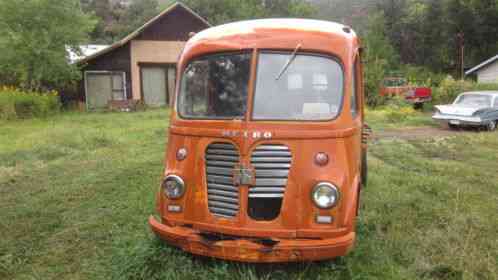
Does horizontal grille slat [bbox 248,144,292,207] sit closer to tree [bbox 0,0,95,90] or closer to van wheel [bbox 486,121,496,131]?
van wheel [bbox 486,121,496,131]

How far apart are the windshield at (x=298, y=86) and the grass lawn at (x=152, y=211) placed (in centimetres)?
147

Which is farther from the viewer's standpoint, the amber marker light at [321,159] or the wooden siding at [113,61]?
the wooden siding at [113,61]

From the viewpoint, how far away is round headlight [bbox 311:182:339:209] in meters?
3.46

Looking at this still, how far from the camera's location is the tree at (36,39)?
18500 mm

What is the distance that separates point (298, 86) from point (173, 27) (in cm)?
2045

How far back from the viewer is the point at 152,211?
5.59 m

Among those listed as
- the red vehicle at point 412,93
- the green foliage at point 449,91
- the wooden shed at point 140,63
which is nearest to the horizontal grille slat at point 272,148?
the wooden shed at point 140,63

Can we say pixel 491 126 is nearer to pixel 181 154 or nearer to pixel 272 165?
pixel 272 165

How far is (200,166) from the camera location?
12.3 feet

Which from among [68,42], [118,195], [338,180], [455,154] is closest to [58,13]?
[68,42]

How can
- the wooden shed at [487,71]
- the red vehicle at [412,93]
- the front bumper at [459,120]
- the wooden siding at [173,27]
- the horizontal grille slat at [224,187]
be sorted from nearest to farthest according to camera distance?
the horizontal grille slat at [224,187]
the front bumper at [459,120]
the wooden siding at [173,27]
the red vehicle at [412,93]
the wooden shed at [487,71]

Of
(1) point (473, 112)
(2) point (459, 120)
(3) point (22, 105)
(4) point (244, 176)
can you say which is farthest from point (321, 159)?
(3) point (22, 105)

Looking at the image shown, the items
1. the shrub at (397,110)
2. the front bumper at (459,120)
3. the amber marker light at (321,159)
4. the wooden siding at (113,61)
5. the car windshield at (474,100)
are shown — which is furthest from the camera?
the wooden siding at (113,61)

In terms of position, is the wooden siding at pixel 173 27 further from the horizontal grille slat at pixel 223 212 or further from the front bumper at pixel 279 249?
the front bumper at pixel 279 249
